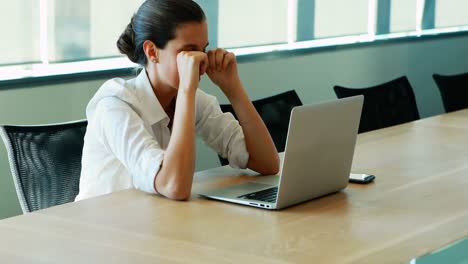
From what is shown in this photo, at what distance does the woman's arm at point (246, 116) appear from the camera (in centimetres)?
301

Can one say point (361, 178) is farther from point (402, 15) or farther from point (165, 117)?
point (402, 15)

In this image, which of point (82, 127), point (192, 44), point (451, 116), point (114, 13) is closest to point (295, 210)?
point (192, 44)

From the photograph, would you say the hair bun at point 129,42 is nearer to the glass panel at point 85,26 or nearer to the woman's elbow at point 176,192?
the woman's elbow at point 176,192

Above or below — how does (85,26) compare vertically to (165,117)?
above

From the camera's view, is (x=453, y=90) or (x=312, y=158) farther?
(x=453, y=90)

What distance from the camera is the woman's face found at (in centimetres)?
288

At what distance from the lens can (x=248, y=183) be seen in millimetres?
2846

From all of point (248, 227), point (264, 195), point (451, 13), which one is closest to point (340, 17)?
point (451, 13)

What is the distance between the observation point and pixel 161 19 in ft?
9.50

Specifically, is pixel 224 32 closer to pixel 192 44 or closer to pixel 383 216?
pixel 192 44

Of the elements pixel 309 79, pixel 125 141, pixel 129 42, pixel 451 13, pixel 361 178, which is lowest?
pixel 309 79

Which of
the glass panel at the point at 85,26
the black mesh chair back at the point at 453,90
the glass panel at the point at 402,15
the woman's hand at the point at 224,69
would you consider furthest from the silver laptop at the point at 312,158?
the glass panel at the point at 402,15

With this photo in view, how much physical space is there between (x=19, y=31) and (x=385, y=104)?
1.79 m

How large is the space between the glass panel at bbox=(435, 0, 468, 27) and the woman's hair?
16.5 feet
